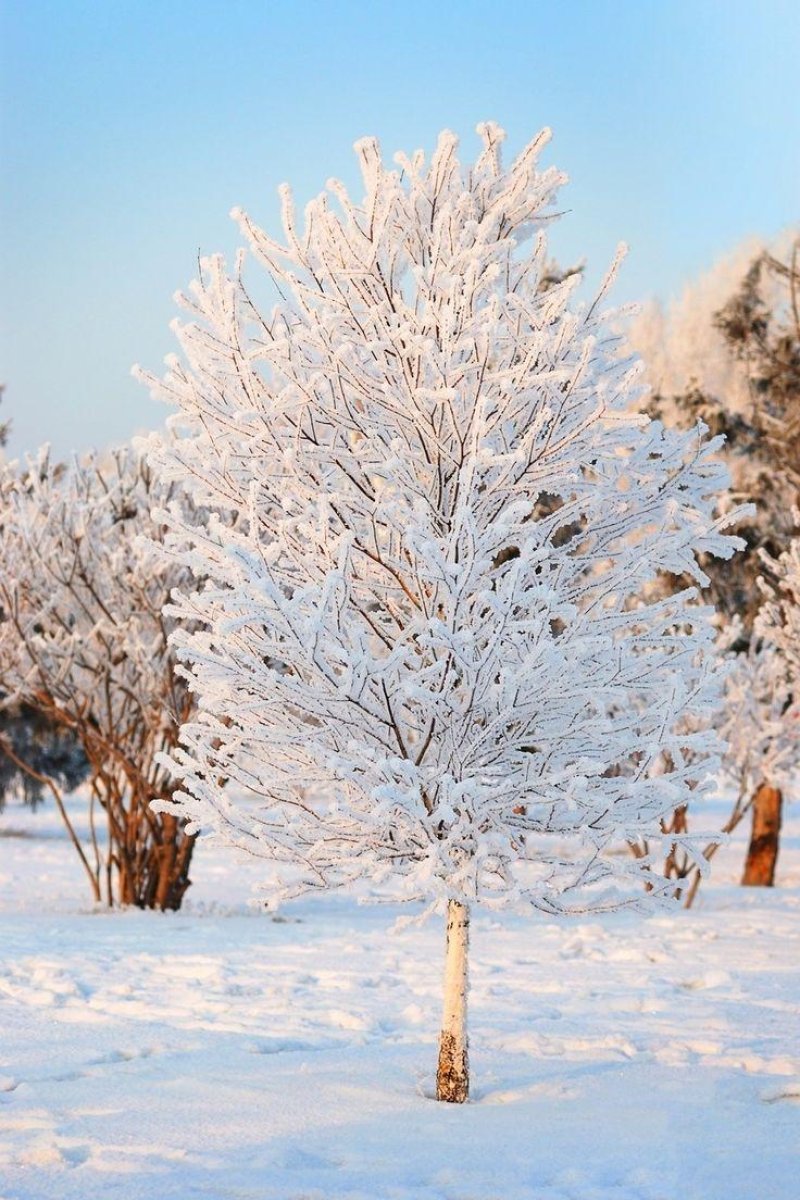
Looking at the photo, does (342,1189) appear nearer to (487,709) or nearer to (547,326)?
(487,709)

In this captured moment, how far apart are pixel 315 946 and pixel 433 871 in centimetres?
660

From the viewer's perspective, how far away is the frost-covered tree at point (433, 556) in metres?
4.78

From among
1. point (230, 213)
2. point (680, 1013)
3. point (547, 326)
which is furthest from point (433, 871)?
point (680, 1013)

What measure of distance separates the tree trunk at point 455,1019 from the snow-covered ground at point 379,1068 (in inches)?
4.0

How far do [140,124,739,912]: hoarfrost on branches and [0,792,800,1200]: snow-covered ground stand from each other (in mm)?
883

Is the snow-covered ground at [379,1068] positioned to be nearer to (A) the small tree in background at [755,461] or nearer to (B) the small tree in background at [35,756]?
(A) the small tree in background at [755,461]

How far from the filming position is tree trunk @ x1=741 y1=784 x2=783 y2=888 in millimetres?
18453

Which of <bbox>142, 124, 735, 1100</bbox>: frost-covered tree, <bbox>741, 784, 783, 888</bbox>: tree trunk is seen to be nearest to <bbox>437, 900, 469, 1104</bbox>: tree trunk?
<bbox>142, 124, 735, 1100</bbox>: frost-covered tree

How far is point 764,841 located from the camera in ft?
61.7

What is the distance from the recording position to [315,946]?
10.8 metres

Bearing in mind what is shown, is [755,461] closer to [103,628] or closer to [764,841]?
[764,841]

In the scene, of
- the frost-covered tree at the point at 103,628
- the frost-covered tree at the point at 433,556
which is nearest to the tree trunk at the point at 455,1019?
the frost-covered tree at the point at 433,556

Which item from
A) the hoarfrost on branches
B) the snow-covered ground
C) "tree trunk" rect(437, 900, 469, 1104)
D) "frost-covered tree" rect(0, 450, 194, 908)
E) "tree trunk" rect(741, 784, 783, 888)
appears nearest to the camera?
the snow-covered ground

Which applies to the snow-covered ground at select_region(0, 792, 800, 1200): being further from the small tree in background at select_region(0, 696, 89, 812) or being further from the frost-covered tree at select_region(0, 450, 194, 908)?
the small tree in background at select_region(0, 696, 89, 812)
